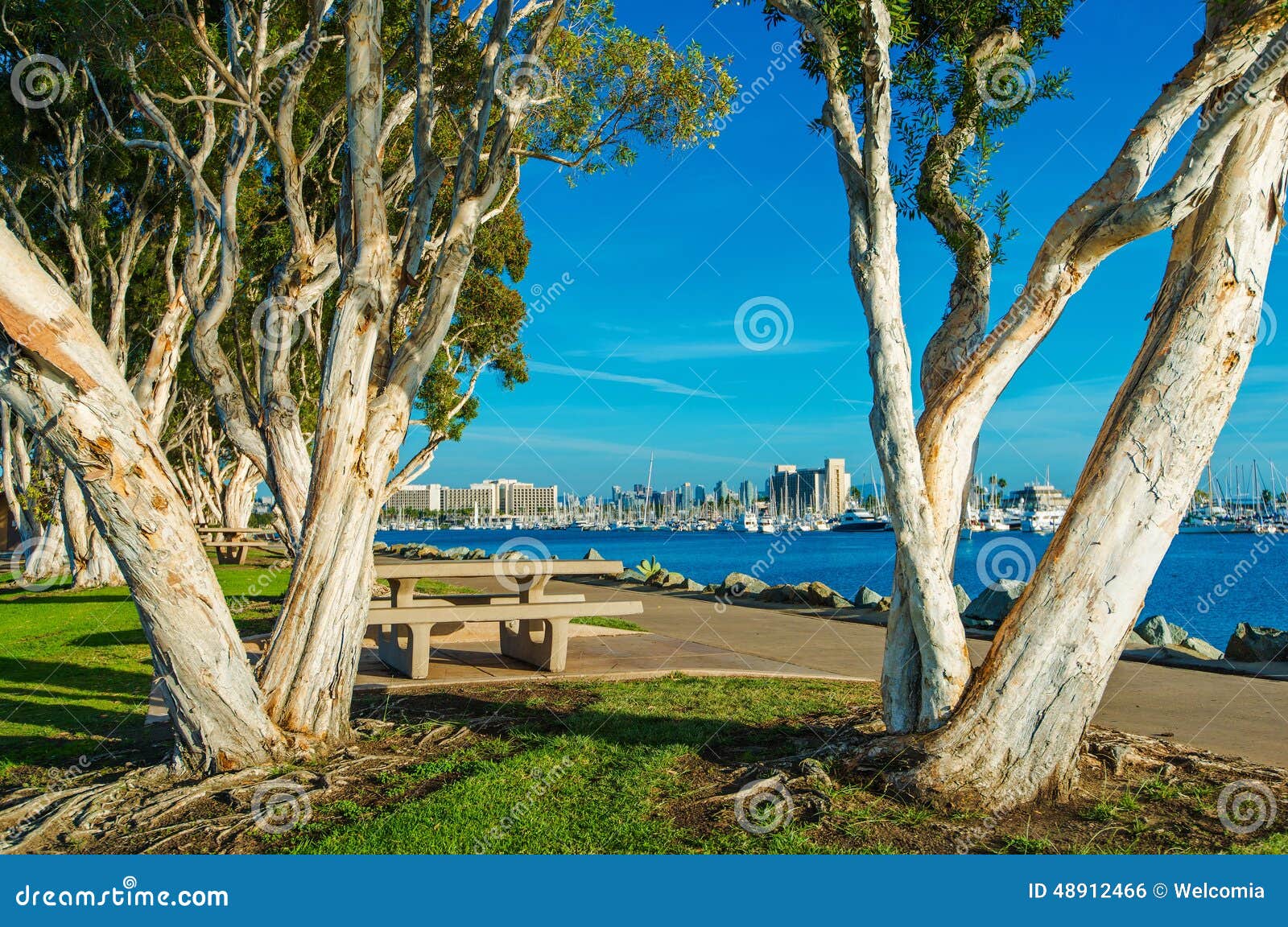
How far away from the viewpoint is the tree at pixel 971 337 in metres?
4.29

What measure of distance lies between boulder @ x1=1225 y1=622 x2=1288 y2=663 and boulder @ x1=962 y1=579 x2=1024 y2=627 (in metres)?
2.92

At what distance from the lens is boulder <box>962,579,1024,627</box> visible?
1177cm

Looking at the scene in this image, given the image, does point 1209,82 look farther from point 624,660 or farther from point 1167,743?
point 624,660

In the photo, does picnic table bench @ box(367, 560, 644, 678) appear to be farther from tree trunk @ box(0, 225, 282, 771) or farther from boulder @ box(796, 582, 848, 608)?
boulder @ box(796, 582, 848, 608)

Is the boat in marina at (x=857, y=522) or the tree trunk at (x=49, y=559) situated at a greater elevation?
the boat in marina at (x=857, y=522)

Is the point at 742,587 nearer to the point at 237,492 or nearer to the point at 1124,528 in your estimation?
the point at 1124,528

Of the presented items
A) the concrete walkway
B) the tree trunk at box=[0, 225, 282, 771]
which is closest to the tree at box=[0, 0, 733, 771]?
the tree trunk at box=[0, 225, 282, 771]

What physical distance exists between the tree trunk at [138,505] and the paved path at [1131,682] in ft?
16.9

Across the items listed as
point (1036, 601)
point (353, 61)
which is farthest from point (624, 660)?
point (353, 61)

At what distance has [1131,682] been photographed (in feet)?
25.0

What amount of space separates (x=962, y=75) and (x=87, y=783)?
618cm

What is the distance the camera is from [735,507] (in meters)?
105

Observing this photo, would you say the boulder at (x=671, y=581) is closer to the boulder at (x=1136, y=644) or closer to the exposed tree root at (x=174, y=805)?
the boulder at (x=1136, y=644)

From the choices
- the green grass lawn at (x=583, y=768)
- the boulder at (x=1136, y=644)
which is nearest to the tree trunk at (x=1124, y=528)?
the green grass lawn at (x=583, y=768)
